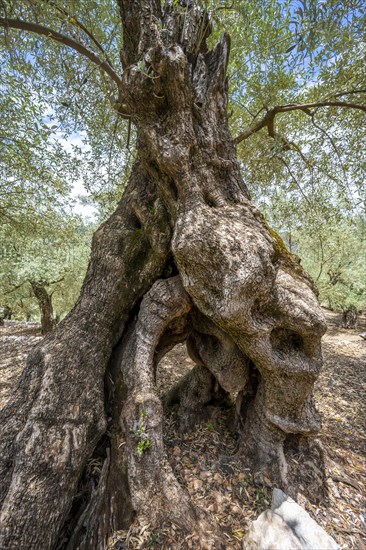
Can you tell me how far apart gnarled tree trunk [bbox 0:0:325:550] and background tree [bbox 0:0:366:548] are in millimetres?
13

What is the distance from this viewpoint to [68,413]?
228cm

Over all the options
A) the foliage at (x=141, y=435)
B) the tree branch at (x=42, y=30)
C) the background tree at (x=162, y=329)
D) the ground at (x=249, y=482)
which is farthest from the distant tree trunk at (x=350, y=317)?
the tree branch at (x=42, y=30)

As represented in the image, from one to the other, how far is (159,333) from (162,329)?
0.06m

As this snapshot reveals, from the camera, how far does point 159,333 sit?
105 inches

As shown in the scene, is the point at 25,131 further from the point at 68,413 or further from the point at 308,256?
the point at 308,256

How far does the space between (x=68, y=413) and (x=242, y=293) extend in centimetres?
193

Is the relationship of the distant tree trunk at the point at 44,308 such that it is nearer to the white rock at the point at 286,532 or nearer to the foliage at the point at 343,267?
the white rock at the point at 286,532

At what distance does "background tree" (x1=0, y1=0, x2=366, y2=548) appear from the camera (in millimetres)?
2068

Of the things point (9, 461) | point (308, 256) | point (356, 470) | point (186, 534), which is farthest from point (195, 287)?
point (308, 256)

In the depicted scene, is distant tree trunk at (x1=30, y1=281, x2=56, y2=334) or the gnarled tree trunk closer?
the gnarled tree trunk

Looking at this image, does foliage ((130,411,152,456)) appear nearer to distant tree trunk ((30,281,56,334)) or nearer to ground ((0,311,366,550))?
ground ((0,311,366,550))

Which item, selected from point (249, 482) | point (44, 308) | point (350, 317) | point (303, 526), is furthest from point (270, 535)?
point (350, 317)

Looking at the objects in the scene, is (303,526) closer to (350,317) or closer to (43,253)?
(43,253)

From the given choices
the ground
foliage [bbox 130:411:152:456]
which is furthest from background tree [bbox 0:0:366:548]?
the ground
